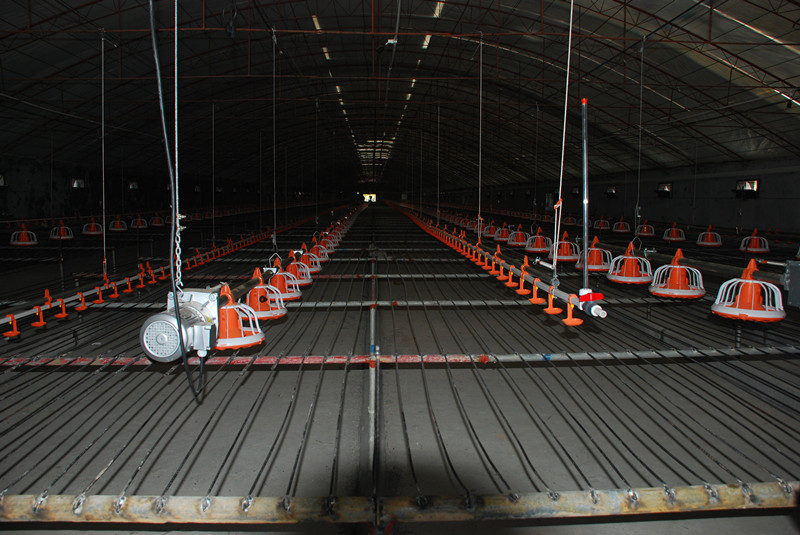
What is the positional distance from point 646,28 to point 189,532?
22310 millimetres

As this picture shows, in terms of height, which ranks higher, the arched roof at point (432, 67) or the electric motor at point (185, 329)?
the arched roof at point (432, 67)

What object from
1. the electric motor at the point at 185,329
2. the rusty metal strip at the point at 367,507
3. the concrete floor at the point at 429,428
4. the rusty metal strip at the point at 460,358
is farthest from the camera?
the rusty metal strip at the point at 460,358

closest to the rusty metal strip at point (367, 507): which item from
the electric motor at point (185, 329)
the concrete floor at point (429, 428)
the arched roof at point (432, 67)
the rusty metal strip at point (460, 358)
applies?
the concrete floor at point (429, 428)

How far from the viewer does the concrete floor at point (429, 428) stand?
13.4ft

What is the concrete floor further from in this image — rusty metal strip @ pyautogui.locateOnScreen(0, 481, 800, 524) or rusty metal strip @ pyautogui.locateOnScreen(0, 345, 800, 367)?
rusty metal strip @ pyautogui.locateOnScreen(0, 481, 800, 524)

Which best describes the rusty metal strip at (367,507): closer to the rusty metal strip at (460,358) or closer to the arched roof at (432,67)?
the rusty metal strip at (460,358)

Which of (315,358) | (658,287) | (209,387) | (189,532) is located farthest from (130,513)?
(658,287)

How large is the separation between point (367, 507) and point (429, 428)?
92.7 inches

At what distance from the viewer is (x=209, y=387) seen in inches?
247

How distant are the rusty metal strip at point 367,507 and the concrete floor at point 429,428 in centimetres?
47

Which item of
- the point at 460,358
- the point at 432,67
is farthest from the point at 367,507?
the point at 432,67

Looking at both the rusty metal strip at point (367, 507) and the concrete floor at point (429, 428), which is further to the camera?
the concrete floor at point (429, 428)

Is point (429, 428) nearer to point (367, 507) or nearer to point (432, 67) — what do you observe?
point (367, 507)

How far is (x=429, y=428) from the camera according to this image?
17.1 feet
